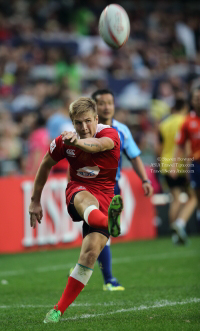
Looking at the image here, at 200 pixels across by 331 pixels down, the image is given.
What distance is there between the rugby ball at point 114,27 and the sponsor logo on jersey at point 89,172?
197 cm

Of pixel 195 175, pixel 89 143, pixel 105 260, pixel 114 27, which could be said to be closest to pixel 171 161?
pixel 195 175

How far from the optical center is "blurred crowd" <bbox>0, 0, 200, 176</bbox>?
11.9m

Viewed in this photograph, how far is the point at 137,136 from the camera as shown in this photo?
14.9 meters

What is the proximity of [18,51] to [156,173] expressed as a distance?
537 cm

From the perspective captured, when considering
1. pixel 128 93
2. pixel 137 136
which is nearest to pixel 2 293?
pixel 137 136

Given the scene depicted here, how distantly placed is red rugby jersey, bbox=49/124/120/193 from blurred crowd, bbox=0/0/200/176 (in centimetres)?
477

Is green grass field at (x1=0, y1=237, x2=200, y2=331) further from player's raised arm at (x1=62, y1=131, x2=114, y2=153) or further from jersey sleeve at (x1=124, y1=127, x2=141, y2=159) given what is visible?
jersey sleeve at (x1=124, y1=127, x2=141, y2=159)

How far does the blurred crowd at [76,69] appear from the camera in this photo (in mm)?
11867

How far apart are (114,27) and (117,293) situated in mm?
2828

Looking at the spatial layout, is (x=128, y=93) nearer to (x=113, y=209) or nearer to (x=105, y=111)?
(x=105, y=111)

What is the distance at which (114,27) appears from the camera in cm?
617

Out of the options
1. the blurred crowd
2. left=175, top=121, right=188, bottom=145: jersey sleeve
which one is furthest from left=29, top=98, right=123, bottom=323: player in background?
the blurred crowd

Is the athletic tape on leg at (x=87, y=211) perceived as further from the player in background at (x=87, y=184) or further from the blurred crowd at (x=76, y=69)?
the blurred crowd at (x=76, y=69)

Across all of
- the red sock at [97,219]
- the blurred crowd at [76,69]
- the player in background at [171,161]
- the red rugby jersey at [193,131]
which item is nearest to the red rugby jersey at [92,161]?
the red sock at [97,219]
